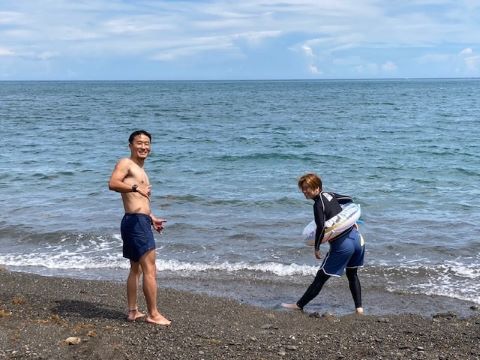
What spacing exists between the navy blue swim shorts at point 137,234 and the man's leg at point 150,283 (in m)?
0.08

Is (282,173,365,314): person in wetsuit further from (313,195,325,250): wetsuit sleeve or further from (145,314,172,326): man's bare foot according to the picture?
(145,314,172,326): man's bare foot

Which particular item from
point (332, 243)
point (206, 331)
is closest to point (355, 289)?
point (332, 243)

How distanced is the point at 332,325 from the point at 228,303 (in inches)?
60.8

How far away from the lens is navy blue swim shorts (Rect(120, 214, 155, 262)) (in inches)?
246

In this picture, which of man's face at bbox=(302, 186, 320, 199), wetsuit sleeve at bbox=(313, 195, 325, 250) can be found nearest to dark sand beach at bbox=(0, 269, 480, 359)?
wetsuit sleeve at bbox=(313, 195, 325, 250)

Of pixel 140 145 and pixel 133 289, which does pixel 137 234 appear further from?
pixel 140 145

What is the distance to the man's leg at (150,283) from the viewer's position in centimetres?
632

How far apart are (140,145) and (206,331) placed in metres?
2.06

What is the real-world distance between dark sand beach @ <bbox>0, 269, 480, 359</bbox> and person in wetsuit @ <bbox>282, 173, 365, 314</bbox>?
1.17 feet

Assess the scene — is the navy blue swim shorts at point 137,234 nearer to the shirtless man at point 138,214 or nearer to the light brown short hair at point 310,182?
A: the shirtless man at point 138,214

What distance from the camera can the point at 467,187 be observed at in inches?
680

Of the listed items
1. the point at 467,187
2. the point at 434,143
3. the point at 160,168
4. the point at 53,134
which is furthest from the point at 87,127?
the point at 467,187

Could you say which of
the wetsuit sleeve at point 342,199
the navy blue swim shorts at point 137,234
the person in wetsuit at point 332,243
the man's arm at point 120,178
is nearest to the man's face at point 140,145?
the man's arm at point 120,178

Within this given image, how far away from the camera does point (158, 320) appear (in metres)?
6.48
